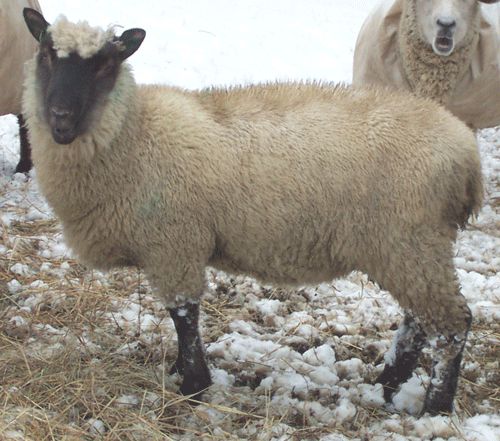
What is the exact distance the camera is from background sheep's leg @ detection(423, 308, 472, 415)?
3.42 metres

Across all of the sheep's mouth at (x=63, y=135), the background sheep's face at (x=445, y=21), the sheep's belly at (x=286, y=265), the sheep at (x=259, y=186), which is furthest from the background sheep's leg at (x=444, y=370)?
the background sheep's face at (x=445, y=21)

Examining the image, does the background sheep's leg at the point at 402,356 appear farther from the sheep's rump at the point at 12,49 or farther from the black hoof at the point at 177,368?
the sheep's rump at the point at 12,49

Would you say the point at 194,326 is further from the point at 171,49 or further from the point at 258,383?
the point at 171,49

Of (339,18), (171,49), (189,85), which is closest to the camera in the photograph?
(189,85)

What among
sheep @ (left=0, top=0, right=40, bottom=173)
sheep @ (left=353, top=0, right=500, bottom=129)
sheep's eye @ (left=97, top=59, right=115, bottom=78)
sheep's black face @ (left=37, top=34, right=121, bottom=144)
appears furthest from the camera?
sheep @ (left=0, top=0, right=40, bottom=173)

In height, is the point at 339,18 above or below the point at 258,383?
above

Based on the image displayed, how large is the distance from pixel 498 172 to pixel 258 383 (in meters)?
4.34

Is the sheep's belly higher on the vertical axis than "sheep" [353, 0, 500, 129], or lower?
lower

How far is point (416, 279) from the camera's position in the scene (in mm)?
3326

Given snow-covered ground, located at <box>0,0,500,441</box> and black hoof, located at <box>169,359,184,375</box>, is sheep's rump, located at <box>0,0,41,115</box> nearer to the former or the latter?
snow-covered ground, located at <box>0,0,500,441</box>

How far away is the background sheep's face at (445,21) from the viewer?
5156 mm

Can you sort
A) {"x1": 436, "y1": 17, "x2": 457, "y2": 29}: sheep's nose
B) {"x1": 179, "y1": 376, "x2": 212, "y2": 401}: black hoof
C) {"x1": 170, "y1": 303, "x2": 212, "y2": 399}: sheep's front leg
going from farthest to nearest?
1. {"x1": 436, "y1": 17, "x2": 457, "y2": 29}: sheep's nose
2. {"x1": 179, "y1": 376, "x2": 212, "y2": 401}: black hoof
3. {"x1": 170, "y1": 303, "x2": 212, "y2": 399}: sheep's front leg

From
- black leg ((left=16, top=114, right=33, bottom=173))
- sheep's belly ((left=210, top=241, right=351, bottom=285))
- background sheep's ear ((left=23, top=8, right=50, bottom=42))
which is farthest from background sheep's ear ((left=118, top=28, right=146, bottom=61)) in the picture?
black leg ((left=16, top=114, right=33, bottom=173))

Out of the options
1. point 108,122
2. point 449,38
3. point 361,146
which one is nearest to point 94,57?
→ point 108,122
